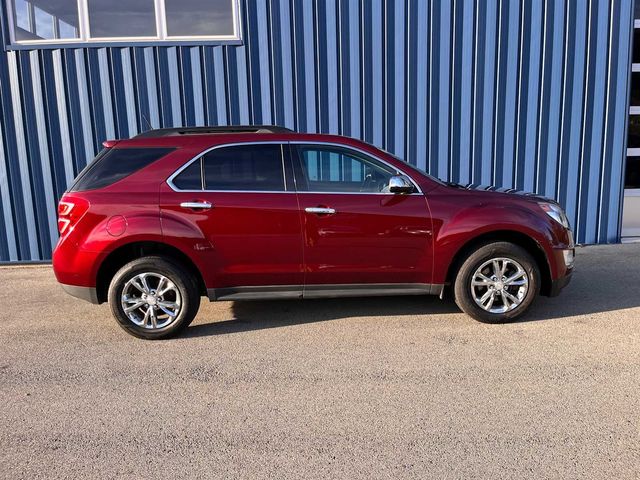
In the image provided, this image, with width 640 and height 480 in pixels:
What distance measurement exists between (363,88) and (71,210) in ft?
15.3

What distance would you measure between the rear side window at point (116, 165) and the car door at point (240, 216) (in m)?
0.28

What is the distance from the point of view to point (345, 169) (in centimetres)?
435

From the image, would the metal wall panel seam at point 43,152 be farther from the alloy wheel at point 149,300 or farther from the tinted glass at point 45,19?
the alloy wheel at point 149,300

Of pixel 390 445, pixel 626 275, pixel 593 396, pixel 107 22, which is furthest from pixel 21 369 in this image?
pixel 626 275

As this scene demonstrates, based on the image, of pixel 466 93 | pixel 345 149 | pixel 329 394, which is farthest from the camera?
pixel 466 93

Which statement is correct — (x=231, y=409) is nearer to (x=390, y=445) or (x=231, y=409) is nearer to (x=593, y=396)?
(x=390, y=445)

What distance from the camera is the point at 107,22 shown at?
7.15m

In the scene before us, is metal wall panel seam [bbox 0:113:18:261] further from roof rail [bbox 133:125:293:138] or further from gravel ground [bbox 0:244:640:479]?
roof rail [bbox 133:125:293:138]

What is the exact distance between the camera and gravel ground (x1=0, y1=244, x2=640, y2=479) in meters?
2.55

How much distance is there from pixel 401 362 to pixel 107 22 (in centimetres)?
648

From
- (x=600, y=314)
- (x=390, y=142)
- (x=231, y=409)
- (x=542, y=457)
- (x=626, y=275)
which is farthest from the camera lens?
(x=390, y=142)

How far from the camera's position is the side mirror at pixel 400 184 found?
162 inches

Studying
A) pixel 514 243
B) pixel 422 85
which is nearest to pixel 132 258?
pixel 514 243

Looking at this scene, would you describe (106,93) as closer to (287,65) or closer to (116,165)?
(287,65)
